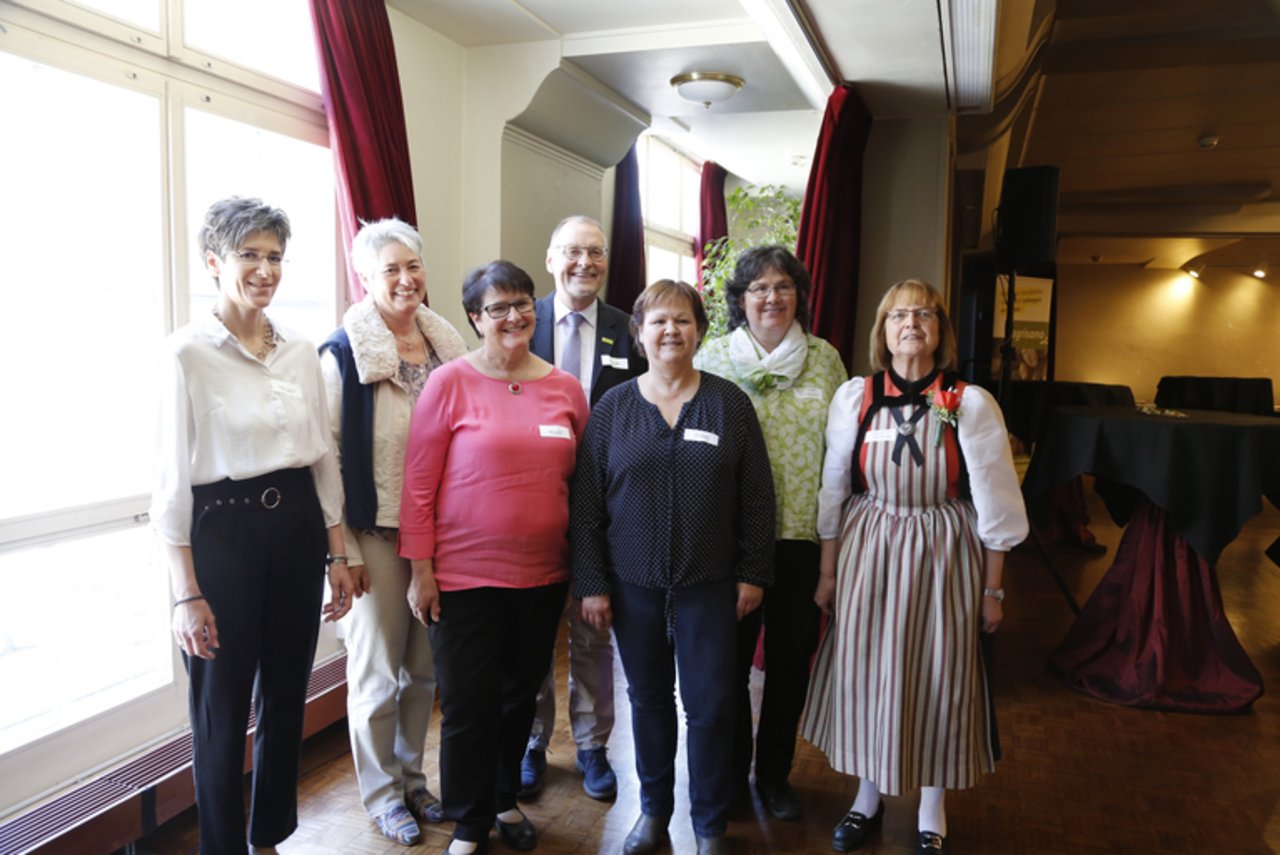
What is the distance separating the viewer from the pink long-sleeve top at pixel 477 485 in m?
2.16

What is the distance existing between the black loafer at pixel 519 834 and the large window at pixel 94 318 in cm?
114

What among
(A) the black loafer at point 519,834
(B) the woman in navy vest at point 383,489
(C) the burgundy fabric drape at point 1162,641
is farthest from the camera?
(C) the burgundy fabric drape at point 1162,641

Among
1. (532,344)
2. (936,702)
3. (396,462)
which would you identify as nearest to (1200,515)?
(936,702)

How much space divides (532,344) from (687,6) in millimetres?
1708

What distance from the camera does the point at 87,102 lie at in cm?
244

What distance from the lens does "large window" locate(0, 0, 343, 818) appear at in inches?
90.0

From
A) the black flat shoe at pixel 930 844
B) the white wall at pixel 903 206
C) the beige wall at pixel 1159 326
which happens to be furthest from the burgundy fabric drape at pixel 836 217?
the beige wall at pixel 1159 326

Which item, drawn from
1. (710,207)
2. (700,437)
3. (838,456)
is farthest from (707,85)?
(710,207)

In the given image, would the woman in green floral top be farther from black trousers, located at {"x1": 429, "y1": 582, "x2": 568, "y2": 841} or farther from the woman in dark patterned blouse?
black trousers, located at {"x1": 429, "y1": 582, "x2": 568, "y2": 841}

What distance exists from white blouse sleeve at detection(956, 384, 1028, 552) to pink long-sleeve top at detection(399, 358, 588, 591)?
103 centimetres

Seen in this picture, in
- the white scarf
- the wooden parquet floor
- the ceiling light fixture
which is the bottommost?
the wooden parquet floor

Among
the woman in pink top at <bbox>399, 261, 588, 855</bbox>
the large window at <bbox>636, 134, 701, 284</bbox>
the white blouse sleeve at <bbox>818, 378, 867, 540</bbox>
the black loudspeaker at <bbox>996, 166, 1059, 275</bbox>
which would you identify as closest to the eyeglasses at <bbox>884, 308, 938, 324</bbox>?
the white blouse sleeve at <bbox>818, 378, 867, 540</bbox>

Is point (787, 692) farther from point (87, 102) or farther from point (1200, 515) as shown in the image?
point (87, 102)

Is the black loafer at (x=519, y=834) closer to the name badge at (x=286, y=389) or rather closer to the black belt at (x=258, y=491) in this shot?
the black belt at (x=258, y=491)
